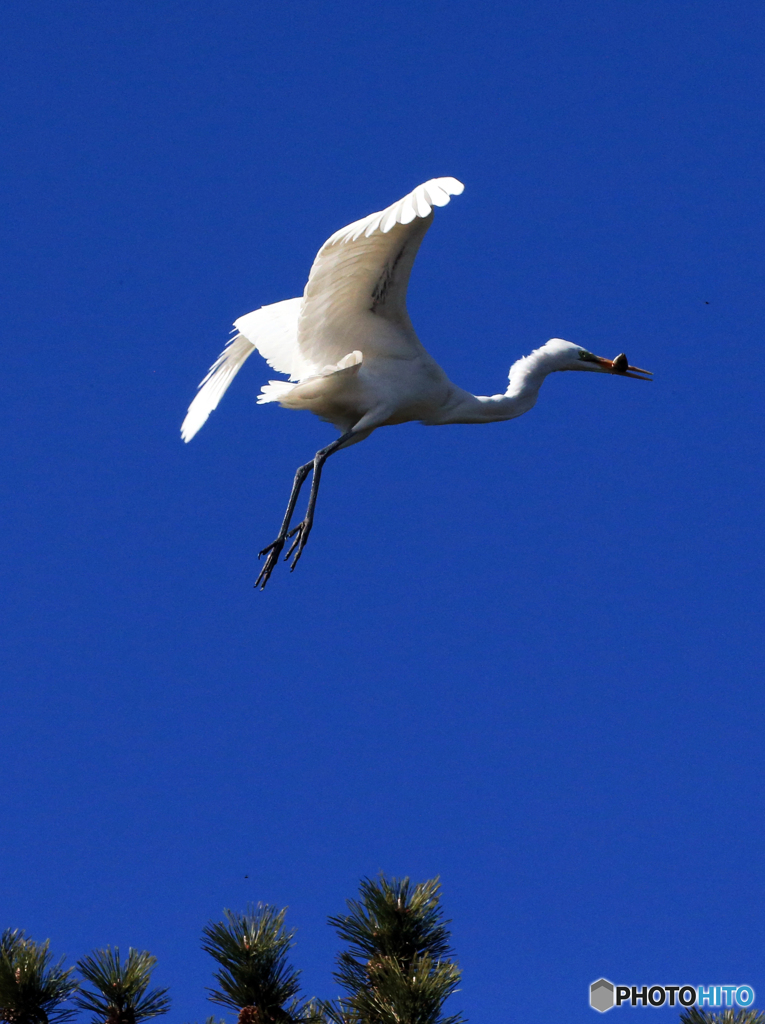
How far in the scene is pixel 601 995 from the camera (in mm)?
9961

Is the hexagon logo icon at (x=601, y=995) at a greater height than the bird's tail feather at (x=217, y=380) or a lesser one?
lesser

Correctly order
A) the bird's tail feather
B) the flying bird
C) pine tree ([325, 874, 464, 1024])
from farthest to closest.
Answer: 1. the bird's tail feather
2. the flying bird
3. pine tree ([325, 874, 464, 1024])

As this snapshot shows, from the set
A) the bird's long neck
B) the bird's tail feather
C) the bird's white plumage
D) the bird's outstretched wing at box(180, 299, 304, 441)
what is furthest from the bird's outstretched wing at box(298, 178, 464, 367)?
the bird's tail feather

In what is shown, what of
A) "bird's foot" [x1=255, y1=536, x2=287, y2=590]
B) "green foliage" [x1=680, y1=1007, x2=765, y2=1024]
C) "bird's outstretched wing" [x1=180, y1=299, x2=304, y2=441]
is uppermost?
"bird's outstretched wing" [x1=180, y1=299, x2=304, y2=441]

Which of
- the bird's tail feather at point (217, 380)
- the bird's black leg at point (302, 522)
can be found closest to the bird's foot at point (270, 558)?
the bird's black leg at point (302, 522)

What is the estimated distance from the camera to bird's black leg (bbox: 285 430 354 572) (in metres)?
11.6

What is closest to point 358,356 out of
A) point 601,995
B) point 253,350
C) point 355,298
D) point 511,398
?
point 355,298

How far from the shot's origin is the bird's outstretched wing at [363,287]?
1059 cm

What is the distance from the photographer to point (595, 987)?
32.8 feet

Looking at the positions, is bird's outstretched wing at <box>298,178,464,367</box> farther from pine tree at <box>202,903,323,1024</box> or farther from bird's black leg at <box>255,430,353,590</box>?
pine tree at <box>202,903,323,1024</box>

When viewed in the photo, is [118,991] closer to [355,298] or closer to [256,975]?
[256,975]

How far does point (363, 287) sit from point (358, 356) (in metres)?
0.65

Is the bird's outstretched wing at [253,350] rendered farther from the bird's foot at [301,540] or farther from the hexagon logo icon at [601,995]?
the hexagon logo icon at [601,995]

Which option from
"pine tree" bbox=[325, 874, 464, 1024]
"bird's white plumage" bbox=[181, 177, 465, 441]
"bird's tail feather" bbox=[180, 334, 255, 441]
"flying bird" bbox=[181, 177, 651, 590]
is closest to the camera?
"pine tree" bbox=[325, 874, 464, 1024]
